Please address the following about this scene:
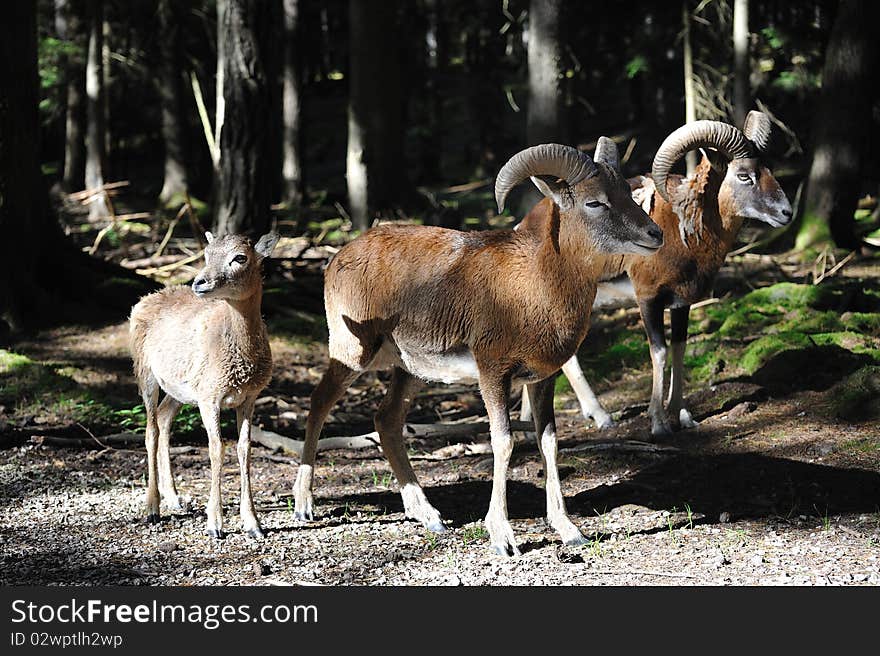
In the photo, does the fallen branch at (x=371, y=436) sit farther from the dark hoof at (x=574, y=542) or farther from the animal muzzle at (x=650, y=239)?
the animal muzzle at (x=650, y=239)

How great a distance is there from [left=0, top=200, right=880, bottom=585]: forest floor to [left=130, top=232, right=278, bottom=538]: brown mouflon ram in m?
0.41

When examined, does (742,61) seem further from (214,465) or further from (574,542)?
(214,465)

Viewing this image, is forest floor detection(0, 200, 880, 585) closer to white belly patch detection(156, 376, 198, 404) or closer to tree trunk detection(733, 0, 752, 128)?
white belly patch detection(156, 376, 198, 404)

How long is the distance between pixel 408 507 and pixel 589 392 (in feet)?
11.3

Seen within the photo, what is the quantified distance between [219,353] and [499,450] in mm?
2098

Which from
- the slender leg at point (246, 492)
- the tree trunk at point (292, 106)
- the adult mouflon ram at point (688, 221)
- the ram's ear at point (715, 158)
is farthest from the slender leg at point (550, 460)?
the tree trunk at point (292, 106)

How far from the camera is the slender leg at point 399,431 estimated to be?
7.75 metres

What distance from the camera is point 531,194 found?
14.6 meters

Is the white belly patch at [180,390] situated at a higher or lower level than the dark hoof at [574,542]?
higher

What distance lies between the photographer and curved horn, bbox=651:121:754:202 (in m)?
9.73

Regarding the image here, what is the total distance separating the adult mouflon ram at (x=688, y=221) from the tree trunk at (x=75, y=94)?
23266mm

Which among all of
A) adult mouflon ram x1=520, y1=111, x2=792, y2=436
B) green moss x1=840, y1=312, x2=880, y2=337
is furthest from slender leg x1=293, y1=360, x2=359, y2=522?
green moss x1=840, y1=312, x2=880, y2=337

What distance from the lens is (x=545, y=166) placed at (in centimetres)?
689

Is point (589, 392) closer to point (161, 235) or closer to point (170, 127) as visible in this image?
point (161, 235)
